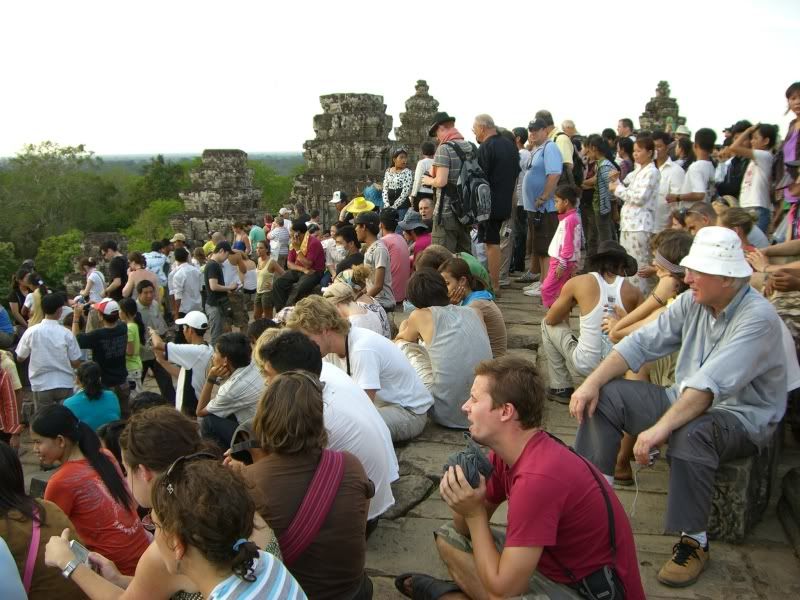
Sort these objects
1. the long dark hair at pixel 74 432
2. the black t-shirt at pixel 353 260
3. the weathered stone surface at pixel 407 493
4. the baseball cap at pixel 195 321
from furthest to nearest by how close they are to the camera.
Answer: the black t-shirt at pixel 353 260
the baseball cap at pixel 195 321
the weathered stone surface at pixel 407 493
the long dark hair at pixel 74 432

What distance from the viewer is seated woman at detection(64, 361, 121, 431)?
209 inches

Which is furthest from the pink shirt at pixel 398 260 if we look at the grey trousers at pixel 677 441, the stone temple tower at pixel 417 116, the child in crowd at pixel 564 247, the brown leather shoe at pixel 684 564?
the stone temple tower at pixel 417 116

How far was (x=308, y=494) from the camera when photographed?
2641mm

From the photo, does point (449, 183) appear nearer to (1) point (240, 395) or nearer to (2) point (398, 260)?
(2) point (398, 260)

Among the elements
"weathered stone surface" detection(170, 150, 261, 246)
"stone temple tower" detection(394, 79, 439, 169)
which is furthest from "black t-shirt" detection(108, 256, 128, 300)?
"stone temple tower" detection(394, 79, 439, 169)

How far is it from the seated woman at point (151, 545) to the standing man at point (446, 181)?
15.0 ft

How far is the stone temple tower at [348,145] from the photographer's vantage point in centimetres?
1802

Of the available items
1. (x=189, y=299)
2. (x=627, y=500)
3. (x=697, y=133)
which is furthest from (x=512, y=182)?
(x=189, y=299)

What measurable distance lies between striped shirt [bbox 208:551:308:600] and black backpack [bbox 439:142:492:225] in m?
5.23

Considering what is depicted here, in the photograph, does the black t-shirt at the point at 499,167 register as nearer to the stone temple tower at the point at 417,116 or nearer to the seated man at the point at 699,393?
the seated man at the point at 699,393

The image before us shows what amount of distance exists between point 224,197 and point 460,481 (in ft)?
68.7

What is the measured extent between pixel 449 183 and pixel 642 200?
180 centimetres

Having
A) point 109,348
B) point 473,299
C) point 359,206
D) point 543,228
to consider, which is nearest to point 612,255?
point 473,299

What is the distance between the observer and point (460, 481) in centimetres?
248
